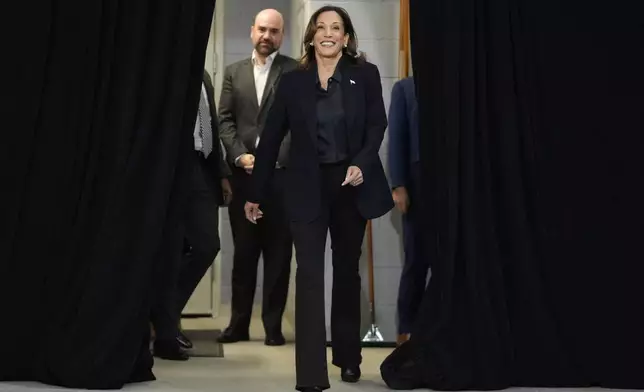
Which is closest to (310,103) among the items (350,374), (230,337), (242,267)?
(350,374)

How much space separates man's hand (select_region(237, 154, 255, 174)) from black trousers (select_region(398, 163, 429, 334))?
0.71m

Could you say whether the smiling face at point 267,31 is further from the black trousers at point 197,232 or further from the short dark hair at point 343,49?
the short dark hair at point 343,49

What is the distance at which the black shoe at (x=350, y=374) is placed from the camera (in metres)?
3.61

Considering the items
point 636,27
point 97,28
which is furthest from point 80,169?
point 636,27

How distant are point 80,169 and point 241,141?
47.5 inches

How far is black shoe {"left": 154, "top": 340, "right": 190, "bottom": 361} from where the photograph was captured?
414 centimetres

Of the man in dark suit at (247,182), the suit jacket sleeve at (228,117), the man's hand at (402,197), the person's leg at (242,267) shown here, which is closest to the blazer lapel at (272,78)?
the man in dark suit at (247,182)

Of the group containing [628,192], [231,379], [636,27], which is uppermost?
[636,27]

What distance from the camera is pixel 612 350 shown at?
362 cm

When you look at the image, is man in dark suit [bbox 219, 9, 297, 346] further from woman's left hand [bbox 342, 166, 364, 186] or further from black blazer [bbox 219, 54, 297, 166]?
woman's left hand [bbox 342, 166, 364, 186]

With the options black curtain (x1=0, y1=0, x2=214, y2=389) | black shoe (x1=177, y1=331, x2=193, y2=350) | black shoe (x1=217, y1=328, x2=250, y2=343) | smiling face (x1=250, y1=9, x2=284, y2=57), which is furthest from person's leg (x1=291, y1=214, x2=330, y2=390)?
→ smiling face (x1=250, y1=9, x2=284, y2=57)

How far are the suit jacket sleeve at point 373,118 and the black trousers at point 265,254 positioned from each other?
1.06 meters

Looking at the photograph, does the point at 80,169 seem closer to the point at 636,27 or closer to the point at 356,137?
the point at 356,137

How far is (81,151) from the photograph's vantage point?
350 centimetres
